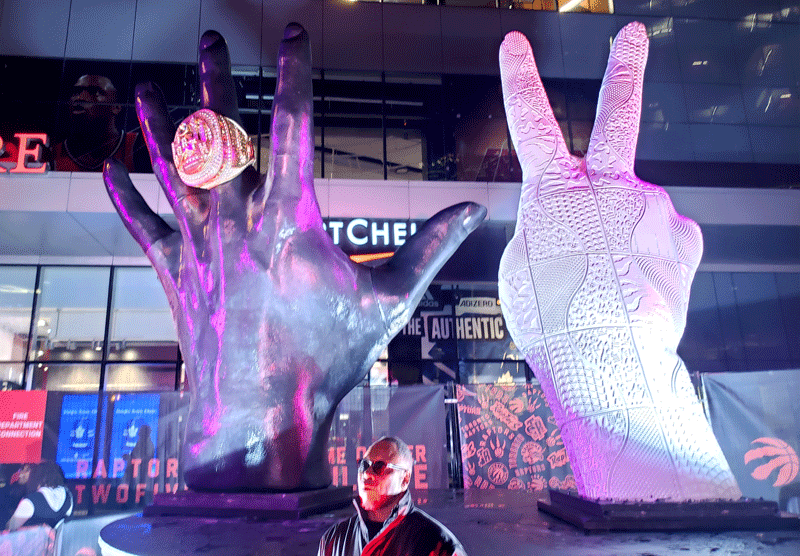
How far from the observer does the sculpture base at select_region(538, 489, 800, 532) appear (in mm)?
1758

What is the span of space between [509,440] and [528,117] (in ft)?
21.6

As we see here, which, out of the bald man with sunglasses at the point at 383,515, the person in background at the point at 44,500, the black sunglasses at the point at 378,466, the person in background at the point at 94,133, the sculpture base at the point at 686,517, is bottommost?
the person in background at the point at 44,500

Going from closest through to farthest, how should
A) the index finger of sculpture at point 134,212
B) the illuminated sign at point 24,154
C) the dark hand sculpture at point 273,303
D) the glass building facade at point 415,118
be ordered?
the dark hand sculpture at point 273,303, the index finger of sculpture at point 134,212, the illuminated sign at point 24,154, the glass building facade at point 415,118

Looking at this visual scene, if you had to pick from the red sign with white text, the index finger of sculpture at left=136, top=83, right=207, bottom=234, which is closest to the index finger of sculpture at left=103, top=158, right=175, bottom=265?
the index finger of sculpture at left=136, top=83, right=207, bottom=234

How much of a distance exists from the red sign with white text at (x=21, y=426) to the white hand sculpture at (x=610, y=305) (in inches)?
339

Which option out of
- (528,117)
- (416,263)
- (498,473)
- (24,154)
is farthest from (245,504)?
(24,154)

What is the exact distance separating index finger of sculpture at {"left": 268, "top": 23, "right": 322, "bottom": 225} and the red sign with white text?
833 cm

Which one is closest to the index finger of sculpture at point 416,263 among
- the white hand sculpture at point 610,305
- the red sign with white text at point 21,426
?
the white hand sculpture at point 610,305

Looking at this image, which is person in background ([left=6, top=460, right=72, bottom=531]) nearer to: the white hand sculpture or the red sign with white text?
the red sign with white text

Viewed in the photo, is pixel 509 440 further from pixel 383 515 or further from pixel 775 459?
pixel 383 515

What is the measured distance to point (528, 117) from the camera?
273cm

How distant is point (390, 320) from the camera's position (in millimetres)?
2414

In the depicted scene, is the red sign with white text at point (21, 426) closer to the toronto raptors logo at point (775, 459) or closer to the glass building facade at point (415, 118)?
the glass building facade at point (415, 118)

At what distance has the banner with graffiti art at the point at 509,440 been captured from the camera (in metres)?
8.04
